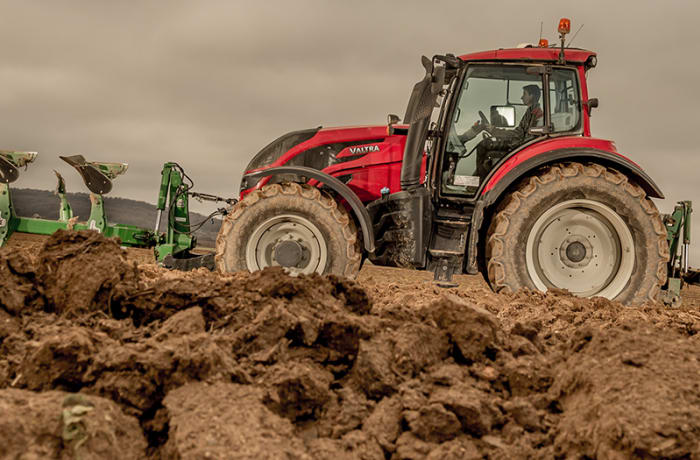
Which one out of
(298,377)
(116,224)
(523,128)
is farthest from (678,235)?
(116,224)

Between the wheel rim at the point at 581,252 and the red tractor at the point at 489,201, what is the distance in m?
0.01

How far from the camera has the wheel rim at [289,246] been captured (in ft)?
19.4

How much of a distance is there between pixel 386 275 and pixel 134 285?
289 inches

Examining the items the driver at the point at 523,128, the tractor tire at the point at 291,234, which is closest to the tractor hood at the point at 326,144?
the tractor tire at the point at 291,234

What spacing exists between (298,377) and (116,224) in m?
6.32

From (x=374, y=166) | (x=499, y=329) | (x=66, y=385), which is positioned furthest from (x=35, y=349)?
(x=374, y=166)

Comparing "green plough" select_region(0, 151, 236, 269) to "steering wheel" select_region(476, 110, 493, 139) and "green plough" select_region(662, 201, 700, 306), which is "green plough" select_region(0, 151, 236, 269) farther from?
"green plough" select_region(662, 201, 700, 306)

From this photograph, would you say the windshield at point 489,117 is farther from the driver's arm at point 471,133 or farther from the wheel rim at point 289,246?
the wheel rim at point 289,246

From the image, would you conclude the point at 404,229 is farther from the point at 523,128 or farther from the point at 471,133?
the point at 523,128

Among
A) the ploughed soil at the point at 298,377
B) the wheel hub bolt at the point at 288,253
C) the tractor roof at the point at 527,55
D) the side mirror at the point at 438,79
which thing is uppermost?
the tractor roof at the point at 527,55

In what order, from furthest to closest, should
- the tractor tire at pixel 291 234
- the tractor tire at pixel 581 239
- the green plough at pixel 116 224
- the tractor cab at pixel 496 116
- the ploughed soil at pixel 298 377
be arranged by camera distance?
the green plough at pixel 116 224 < the tractor cab at pixel 496 116 < the tractor tire at pixel 291 234 < the tractor tire at pixel 581 239 < the ploughed soil at pixel 298 377

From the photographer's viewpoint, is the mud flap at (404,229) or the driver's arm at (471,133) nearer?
the mud flap at (404,229)

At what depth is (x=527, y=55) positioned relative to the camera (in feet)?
19.4

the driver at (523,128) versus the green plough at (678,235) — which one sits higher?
the driver at (523,128)
